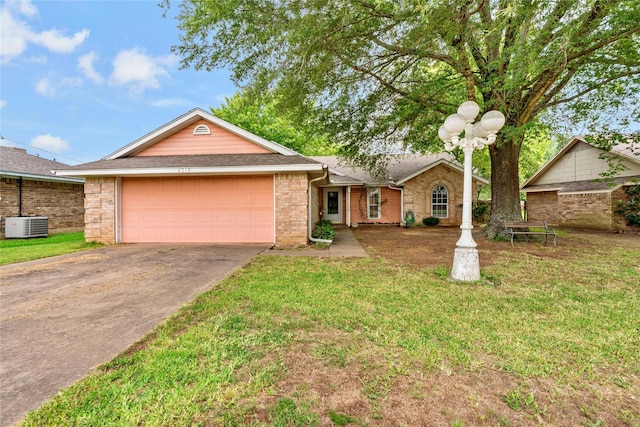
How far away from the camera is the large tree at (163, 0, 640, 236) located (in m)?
5.67

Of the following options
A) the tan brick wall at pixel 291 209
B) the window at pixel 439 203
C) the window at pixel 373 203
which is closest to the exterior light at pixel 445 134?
the tan brick wall at pixel 291 209

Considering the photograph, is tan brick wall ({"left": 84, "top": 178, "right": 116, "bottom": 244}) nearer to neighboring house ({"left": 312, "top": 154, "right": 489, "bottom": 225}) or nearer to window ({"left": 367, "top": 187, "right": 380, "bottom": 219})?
neighboring house ({"left": 312, "top": 154, "right": 489, "bottom": 225})

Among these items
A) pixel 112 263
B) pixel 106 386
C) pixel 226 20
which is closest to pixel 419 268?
pixel 106 386

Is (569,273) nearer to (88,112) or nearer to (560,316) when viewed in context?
(560,316)

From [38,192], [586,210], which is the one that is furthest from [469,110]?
[38,192]

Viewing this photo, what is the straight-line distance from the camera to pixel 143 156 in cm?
1012

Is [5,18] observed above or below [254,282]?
above

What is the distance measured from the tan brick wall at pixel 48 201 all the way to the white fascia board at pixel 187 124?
15.3 ft

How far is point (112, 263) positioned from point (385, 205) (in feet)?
45.9

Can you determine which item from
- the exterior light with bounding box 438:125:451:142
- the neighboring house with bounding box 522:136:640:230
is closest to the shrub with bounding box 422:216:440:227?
the neighboring house with bounding box 522:136:640:230

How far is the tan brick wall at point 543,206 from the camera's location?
59.6ft

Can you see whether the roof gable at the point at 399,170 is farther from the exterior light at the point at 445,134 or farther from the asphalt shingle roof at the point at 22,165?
the asphalt shingle roof at the point at 22,165

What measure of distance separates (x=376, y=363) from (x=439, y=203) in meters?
15.7

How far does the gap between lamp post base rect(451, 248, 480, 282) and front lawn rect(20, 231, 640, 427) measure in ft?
1.75
